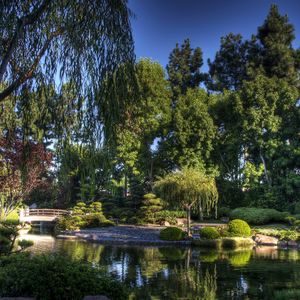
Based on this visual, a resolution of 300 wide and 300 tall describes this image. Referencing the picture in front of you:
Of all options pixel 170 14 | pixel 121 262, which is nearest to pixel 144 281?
pixel 121 262

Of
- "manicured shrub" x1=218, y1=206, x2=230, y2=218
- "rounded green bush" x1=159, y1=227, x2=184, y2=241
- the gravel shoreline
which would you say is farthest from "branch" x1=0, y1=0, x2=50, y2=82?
"manicured shrub" x1=218, y1=206, x2=230, y2=218

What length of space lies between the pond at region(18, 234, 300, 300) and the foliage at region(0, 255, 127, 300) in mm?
2640

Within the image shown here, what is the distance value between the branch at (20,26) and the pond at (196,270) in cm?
648

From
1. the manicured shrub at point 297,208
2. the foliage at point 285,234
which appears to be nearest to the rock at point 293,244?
the foliage at point 285,234

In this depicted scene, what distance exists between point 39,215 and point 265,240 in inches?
794

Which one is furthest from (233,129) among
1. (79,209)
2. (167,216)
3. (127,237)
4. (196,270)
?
(196,270)

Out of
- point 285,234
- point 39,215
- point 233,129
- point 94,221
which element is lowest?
point 285,234

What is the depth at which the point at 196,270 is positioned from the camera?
14.3 m

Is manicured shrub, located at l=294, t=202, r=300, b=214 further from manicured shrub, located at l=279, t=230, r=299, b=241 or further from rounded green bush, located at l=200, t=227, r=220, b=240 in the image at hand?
rounded green bush, located at l=200, t=227, r=220, b=240

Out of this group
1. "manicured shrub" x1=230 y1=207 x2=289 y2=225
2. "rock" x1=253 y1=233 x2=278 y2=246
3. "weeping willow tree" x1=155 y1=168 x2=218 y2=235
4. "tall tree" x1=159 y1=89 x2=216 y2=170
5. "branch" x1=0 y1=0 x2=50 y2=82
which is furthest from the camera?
"tall tree" x1=159 y1=89 x2=216 y2=170

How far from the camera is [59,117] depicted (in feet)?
17.4

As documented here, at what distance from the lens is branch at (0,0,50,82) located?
5.12 metres

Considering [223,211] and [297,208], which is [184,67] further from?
[297,208]

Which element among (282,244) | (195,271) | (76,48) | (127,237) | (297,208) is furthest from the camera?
(297,208)
